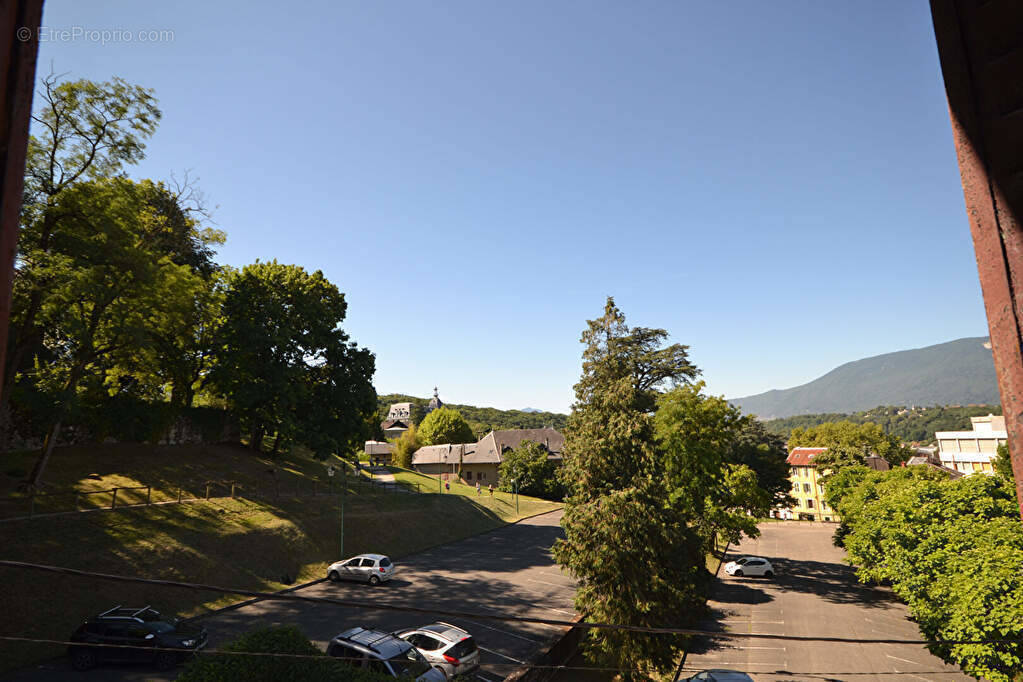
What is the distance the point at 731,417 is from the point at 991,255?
3135 cm

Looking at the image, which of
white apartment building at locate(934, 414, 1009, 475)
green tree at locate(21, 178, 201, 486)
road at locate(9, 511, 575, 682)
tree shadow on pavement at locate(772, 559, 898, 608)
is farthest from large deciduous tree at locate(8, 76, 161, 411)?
white apartment building at locate(934, 414, 1009, 475)

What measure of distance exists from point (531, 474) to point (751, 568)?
103ft

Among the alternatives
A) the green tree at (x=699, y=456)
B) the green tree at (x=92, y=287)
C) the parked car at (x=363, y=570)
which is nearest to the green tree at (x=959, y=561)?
the green tree at (x=699, y=456)

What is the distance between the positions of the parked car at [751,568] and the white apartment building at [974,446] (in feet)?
291

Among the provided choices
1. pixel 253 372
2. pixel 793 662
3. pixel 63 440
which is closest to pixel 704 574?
Answer: pixel 793 662

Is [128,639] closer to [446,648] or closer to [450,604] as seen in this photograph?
[446,648]

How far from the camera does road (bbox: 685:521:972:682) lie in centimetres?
2122

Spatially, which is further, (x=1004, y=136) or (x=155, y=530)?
(x=155, y=530)

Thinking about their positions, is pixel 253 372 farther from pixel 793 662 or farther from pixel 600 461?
pixel 793 662

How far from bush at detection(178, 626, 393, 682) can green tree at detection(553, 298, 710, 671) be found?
319 inches

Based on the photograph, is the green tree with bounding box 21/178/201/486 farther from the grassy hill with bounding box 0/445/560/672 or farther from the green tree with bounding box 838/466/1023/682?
the green tree with bounding box 838/466/1023/682

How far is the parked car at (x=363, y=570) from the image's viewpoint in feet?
89.8

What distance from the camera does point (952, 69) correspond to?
2.51 metres

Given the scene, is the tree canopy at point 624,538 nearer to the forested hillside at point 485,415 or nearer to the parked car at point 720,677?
the parked car at point 720,677
